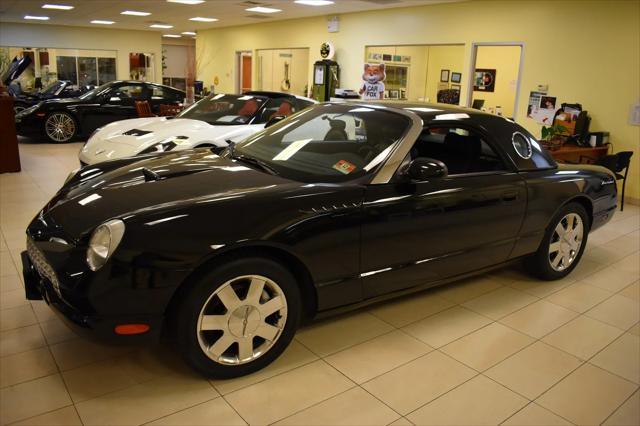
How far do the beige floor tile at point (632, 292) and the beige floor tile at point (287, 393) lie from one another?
8.18 ft

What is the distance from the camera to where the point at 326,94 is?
1189cm

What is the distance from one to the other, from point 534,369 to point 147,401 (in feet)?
6.34

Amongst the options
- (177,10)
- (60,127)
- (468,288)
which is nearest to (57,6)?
(177,10)

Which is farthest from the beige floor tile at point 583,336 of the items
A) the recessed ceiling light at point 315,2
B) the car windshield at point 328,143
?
the recessed ceiling light at point 315,2

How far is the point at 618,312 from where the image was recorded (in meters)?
3.50

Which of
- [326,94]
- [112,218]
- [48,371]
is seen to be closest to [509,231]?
[112,218]

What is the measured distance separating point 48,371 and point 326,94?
33.4 feet

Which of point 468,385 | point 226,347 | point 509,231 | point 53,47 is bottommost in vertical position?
point 468,385

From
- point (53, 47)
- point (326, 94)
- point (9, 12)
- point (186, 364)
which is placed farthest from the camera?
point (53, 47)

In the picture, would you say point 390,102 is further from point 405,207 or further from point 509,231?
point 509,231

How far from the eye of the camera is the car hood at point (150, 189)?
7.48ft

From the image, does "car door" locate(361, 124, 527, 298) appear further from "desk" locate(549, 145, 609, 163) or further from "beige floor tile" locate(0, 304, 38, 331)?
"desk" locate(549, 145, 609, 163)

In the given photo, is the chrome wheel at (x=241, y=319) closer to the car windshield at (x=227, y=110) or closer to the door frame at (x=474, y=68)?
the car windshield at (x=227, y=110)

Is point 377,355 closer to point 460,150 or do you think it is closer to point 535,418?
point 535,418
